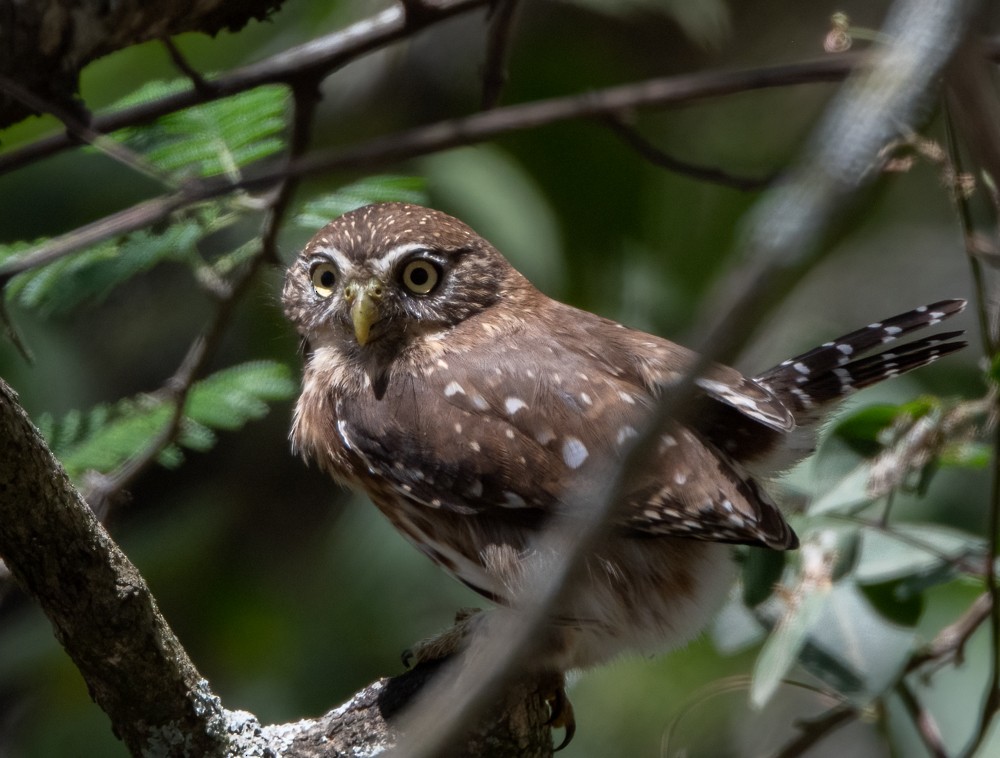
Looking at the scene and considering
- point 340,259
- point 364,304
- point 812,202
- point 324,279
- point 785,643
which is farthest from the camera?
point 324,279

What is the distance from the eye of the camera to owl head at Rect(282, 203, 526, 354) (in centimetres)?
325

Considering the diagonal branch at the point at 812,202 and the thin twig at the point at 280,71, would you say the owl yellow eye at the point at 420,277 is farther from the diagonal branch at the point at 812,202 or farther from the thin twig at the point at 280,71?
the diagonal branch at the point at 812,202

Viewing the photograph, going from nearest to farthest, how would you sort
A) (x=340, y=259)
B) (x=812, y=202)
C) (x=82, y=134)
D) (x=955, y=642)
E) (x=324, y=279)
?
(x=812, y=202) < (x=82, y=134) < (x=340, y=259) < (x=324, y=279) < (x=955, y=642)

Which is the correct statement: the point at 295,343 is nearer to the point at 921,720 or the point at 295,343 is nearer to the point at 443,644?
the point at 443,644

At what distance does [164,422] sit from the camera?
3457mm

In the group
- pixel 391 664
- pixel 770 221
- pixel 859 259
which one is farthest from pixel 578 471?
pixel 859 259

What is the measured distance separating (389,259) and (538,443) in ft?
2.36

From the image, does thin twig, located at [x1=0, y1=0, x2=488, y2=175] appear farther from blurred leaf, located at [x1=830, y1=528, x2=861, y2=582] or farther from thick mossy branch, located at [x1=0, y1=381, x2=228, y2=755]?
blurred leaf, located at [x1=830, y1=528, x2=861, y2=582]

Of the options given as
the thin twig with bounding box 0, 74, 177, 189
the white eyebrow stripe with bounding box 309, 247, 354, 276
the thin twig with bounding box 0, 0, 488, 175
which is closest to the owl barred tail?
the white eyebrow stripe with bounding box 309, 247, 354, 276

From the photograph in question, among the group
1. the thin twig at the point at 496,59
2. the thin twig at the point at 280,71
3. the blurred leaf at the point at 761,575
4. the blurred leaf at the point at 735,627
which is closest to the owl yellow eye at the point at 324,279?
the thin twig at the point at 280,71

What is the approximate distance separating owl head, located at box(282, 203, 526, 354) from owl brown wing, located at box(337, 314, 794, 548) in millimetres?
168

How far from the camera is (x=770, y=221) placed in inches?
32.5

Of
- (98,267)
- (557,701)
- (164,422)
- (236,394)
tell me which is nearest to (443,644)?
(557,701)

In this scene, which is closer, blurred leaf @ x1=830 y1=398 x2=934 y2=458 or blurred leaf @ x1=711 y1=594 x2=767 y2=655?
blurred leaf @ x1=830 y1=398 x2=934 y2=458
